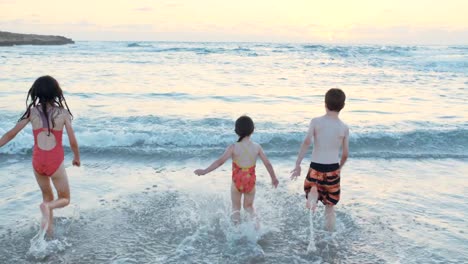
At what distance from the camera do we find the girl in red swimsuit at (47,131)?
13.9 feet

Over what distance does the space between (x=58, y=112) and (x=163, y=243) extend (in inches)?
64.1

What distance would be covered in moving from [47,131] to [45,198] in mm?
726

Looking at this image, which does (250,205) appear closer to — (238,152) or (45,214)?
(238,152)

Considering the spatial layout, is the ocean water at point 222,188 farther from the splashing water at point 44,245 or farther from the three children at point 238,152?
the three children at point 238,152

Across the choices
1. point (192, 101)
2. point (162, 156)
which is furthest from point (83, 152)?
point (192, 101)

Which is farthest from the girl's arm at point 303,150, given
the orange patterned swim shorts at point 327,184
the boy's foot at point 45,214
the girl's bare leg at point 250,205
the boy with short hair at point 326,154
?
the boy's foot at point 45,214

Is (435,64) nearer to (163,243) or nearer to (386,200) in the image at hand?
(386,200)

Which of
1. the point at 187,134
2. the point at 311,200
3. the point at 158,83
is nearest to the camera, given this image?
the point at 311,200

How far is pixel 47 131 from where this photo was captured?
430 cm

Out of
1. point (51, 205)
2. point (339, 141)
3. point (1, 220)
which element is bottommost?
point (1, 220)

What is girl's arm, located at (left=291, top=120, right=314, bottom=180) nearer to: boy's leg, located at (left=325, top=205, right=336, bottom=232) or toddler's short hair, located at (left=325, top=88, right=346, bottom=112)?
toddler's short hair, located at (left=325, top=88, right=346, bottom=112)

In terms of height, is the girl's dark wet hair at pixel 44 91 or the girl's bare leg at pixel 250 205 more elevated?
the girl's dark wet hair at pixel 44 91

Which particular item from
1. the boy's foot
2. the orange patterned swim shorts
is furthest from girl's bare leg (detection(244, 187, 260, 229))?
the boy's foot

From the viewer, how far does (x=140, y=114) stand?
11695 millimetres
